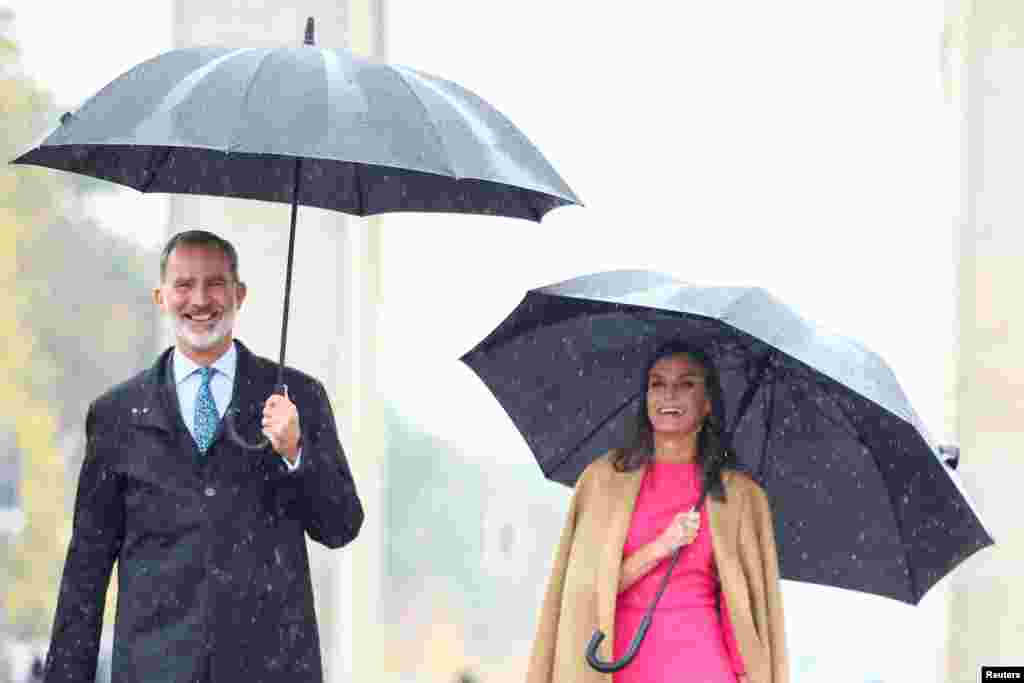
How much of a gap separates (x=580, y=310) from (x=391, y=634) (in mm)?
2827

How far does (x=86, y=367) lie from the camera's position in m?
9.02

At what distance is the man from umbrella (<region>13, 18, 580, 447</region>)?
0.79 ft

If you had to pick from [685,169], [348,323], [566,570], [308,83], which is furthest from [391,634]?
[308,83]

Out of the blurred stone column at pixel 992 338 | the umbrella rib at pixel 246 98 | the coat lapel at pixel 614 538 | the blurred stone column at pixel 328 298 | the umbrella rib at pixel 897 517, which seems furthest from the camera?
the blurred stone column at pixel 328 298

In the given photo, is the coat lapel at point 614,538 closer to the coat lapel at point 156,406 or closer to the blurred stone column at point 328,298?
the coat lapel at point 156,406

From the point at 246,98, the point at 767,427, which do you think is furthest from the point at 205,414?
the point at 767,427

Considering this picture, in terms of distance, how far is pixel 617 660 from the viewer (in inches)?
244

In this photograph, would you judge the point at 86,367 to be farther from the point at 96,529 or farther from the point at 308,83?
the point at 308,83

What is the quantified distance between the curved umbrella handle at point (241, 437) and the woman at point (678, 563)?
2.82 ft

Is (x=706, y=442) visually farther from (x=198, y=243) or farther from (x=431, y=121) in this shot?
(x=198, y=243)

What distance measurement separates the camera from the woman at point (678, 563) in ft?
20.4

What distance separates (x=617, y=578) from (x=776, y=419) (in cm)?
63

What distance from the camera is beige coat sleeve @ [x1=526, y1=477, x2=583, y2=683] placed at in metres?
6.37

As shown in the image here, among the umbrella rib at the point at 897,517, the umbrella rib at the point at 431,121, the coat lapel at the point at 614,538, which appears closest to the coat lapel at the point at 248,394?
the umbrella rib at the point at 431,121
